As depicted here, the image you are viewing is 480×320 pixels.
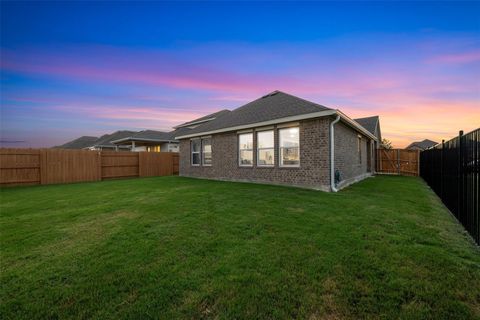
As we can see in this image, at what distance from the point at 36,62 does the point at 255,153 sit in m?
12.5

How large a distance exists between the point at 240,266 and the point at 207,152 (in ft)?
38.2

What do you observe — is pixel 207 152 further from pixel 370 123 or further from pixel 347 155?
pixel 370 123

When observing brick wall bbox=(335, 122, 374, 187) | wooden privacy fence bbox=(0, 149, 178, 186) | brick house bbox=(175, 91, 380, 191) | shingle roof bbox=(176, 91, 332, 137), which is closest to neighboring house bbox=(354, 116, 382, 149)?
brick house bbox=(175, 91, 380, 191)

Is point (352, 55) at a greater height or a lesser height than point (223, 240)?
greater

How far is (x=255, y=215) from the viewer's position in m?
5.08

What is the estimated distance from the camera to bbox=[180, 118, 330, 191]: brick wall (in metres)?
8.42

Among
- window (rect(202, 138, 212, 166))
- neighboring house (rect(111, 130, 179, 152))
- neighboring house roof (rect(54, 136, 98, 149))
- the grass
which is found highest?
neighboring house roof (rect(54, 136, 98, 149))

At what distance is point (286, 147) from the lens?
965cm

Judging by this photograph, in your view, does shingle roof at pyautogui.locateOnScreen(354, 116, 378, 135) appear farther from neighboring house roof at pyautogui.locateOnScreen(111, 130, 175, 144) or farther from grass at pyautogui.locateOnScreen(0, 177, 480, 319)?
neighboring house roof at pyautogui.locateOnScreen(111, 130, 175, 144)

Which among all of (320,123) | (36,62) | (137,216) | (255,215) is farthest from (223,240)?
(36,62)

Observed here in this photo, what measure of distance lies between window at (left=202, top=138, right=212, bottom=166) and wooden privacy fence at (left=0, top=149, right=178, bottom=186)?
6.14m

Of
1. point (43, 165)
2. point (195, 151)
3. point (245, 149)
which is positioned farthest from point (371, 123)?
point (43, 165)

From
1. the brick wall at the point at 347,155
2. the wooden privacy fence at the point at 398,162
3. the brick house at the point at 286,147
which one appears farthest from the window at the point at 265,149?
the wooden privacy fence at the point at 398,162

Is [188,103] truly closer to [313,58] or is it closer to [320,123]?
[313,58]
